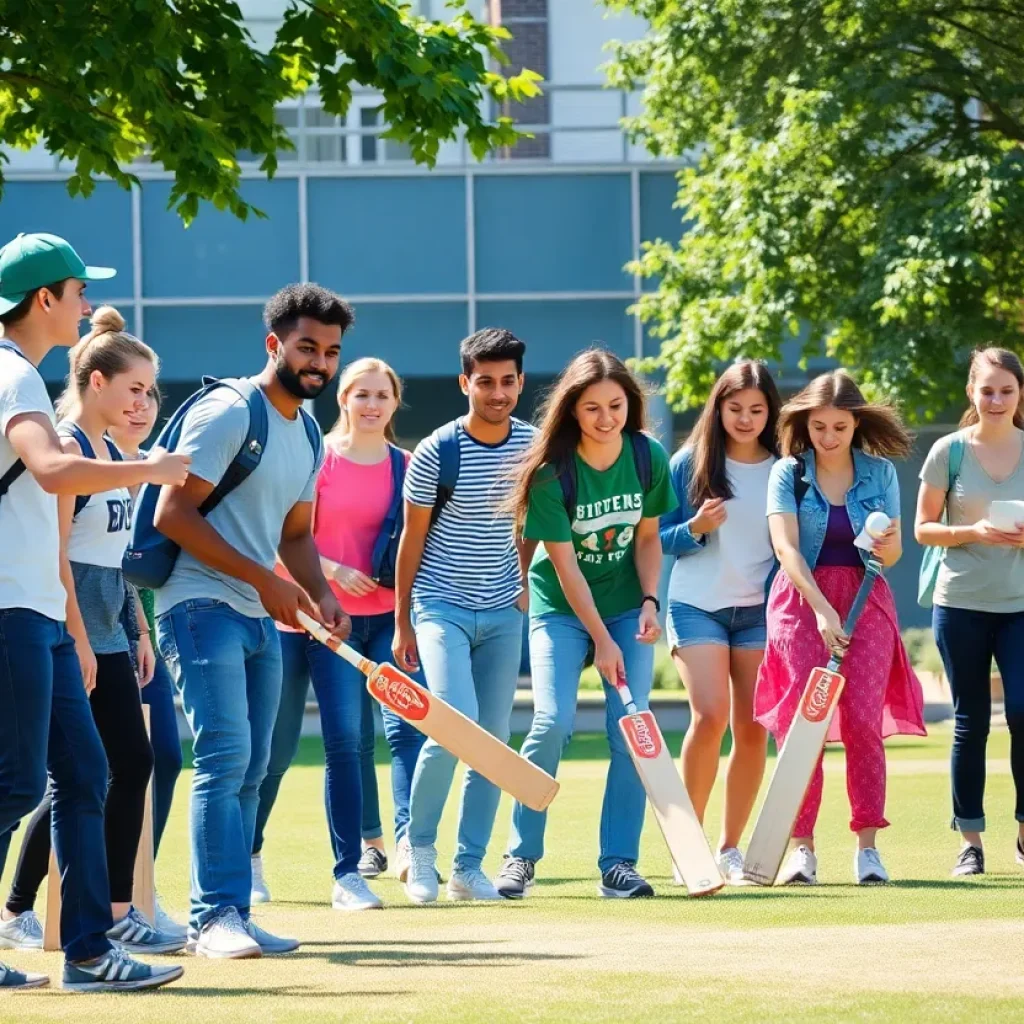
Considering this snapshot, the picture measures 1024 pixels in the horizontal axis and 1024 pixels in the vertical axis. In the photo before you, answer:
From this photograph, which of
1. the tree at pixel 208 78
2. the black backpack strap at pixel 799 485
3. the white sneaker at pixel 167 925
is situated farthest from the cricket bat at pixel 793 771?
the tree at pixel 208 78

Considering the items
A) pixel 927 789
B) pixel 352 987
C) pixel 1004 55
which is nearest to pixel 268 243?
pixel 1004 55

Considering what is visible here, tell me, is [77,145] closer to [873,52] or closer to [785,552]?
[785,552]

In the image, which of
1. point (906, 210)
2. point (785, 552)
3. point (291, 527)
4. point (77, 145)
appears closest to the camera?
point (291, 527)

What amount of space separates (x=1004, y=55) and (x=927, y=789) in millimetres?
12907

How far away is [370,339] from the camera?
25.7 meters

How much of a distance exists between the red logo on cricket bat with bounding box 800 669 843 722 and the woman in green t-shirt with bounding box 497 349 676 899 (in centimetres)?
62

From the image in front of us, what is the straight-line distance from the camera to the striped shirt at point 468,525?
27.4 ft

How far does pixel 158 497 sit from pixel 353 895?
6.91 ft

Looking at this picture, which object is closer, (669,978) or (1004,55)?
(669,978)

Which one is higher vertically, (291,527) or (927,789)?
(291,527)

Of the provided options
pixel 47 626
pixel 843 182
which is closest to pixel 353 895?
pixel 47 626

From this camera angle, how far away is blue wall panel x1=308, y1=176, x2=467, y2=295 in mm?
25578

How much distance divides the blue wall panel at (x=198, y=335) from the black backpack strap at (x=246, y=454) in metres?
19.2

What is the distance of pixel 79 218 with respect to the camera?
2523 centimetres
